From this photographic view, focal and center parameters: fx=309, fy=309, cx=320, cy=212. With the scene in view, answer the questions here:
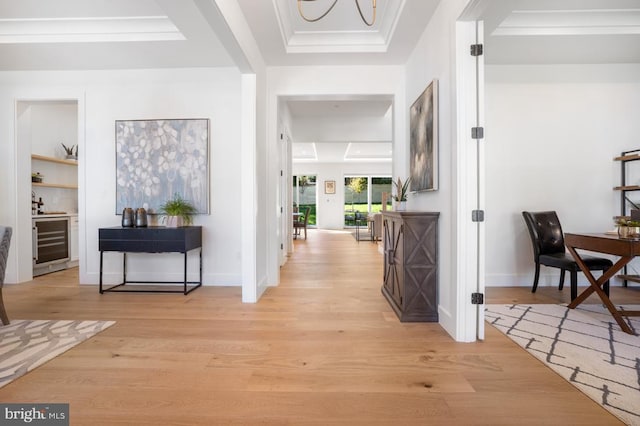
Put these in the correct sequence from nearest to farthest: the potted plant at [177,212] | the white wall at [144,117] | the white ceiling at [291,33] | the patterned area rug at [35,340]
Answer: the patterned area rug at [35,340], the white ceiling at [291,33], the potted plant at [177,212], the white wall at [144,117]

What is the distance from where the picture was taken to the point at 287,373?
180cm

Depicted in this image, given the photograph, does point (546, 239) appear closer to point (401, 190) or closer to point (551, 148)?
point (551, 148)

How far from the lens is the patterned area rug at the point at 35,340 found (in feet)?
6.15

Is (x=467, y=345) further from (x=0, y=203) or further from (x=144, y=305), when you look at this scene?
(x=0, y=203)

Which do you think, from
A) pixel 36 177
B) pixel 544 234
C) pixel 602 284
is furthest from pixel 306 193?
pixel 602 284

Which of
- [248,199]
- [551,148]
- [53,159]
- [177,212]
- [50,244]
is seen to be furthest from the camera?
[53,159]

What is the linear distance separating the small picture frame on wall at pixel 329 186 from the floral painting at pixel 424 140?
927cm

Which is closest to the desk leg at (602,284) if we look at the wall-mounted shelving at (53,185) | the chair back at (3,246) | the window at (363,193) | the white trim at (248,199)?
the white trim at (248,199)

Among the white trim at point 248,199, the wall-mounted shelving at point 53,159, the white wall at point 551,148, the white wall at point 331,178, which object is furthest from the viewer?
the white wall at point 331,178

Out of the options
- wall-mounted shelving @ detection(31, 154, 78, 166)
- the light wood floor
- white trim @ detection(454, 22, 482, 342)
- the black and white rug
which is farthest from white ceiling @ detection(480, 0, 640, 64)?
wall-mounted shelving @ detection(31, 154, 78, 166)

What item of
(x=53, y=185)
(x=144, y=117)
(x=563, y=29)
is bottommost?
(x=53, y=185)

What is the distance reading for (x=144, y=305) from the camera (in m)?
3.07

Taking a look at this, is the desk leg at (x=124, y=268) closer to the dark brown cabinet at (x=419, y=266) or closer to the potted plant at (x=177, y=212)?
the potted plant at (x=177, y=212)

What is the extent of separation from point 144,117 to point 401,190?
3292 millimetres
